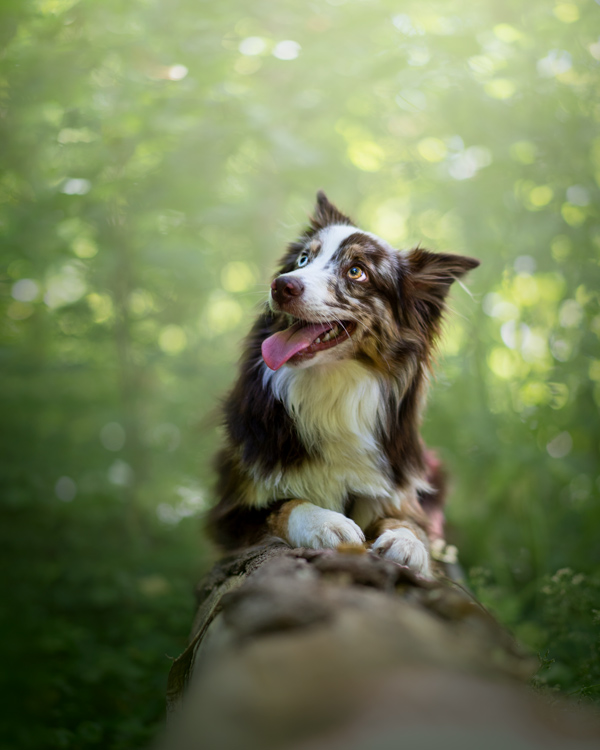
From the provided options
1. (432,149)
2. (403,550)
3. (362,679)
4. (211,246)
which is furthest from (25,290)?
(362,679)

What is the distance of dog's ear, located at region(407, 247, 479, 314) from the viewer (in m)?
2.93

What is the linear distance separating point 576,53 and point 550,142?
A: 0.77 meters

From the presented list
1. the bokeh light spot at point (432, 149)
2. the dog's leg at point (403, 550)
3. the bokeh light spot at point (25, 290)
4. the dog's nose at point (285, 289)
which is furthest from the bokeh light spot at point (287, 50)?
the dog's leg at point (403, 550)

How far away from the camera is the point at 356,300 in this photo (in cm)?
274

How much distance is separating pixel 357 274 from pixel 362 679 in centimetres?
210

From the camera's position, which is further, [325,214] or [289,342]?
[325,214]

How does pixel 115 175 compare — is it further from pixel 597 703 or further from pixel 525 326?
pixel 597 703

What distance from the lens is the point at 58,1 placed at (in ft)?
14.9

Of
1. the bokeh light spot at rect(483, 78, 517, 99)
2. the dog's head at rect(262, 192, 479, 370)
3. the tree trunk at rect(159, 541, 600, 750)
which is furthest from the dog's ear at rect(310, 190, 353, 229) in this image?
the bokeh light spot at rect(483, 78, 517, 99)

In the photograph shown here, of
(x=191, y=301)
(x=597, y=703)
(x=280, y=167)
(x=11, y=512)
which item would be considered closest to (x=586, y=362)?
(x=597, y=703)

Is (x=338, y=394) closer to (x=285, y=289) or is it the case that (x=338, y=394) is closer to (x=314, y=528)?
(x=285, y=289)

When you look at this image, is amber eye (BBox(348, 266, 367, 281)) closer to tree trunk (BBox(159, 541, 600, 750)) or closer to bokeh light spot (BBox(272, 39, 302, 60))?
tree trunk (BBox(159, 541, 600, 750))

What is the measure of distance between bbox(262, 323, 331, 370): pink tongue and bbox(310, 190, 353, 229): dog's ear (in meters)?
0.92

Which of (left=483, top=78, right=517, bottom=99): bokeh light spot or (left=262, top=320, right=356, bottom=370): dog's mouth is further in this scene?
(left=483, top=78, right=517, bottom=99): bokeh light spot
